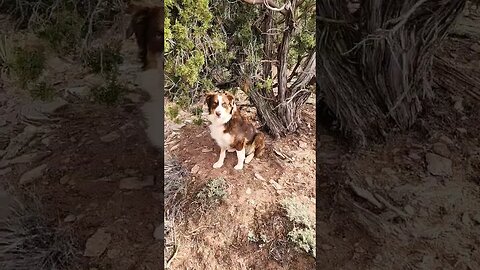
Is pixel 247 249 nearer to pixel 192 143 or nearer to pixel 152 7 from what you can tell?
pixel 192 143

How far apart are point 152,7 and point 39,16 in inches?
10.4

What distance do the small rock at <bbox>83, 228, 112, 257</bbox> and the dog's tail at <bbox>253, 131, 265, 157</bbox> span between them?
1.08 ft

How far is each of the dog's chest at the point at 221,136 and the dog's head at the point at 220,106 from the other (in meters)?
0.01

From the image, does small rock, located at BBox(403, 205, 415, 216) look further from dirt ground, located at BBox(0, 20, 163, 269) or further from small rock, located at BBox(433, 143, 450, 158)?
dirt ground, located at BBox(0, 20, 163, 269)

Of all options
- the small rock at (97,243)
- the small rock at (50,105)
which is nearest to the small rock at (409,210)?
the small rock at (97,243)

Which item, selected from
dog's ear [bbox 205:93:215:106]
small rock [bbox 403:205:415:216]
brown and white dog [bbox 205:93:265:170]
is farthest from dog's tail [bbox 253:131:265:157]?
small rock [bbox 403:205:415:216]

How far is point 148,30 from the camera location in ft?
3.75

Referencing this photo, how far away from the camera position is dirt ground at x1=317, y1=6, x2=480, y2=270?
3.81 feet

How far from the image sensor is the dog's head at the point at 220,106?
107cm

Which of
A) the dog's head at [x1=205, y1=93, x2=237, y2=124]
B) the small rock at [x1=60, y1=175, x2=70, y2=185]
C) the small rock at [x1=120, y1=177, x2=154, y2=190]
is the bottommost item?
the small rock at [x1=60, y1=175, x2=70, y2=185]

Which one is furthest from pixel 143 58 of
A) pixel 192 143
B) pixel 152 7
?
pixel 192 143

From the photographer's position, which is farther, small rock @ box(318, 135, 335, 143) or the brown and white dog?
small rock @ box(318, 135, 335, 143)

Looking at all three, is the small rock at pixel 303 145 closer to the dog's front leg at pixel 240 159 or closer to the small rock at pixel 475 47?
the dog's front leg at pixel 240 159

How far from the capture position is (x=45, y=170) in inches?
48.4
